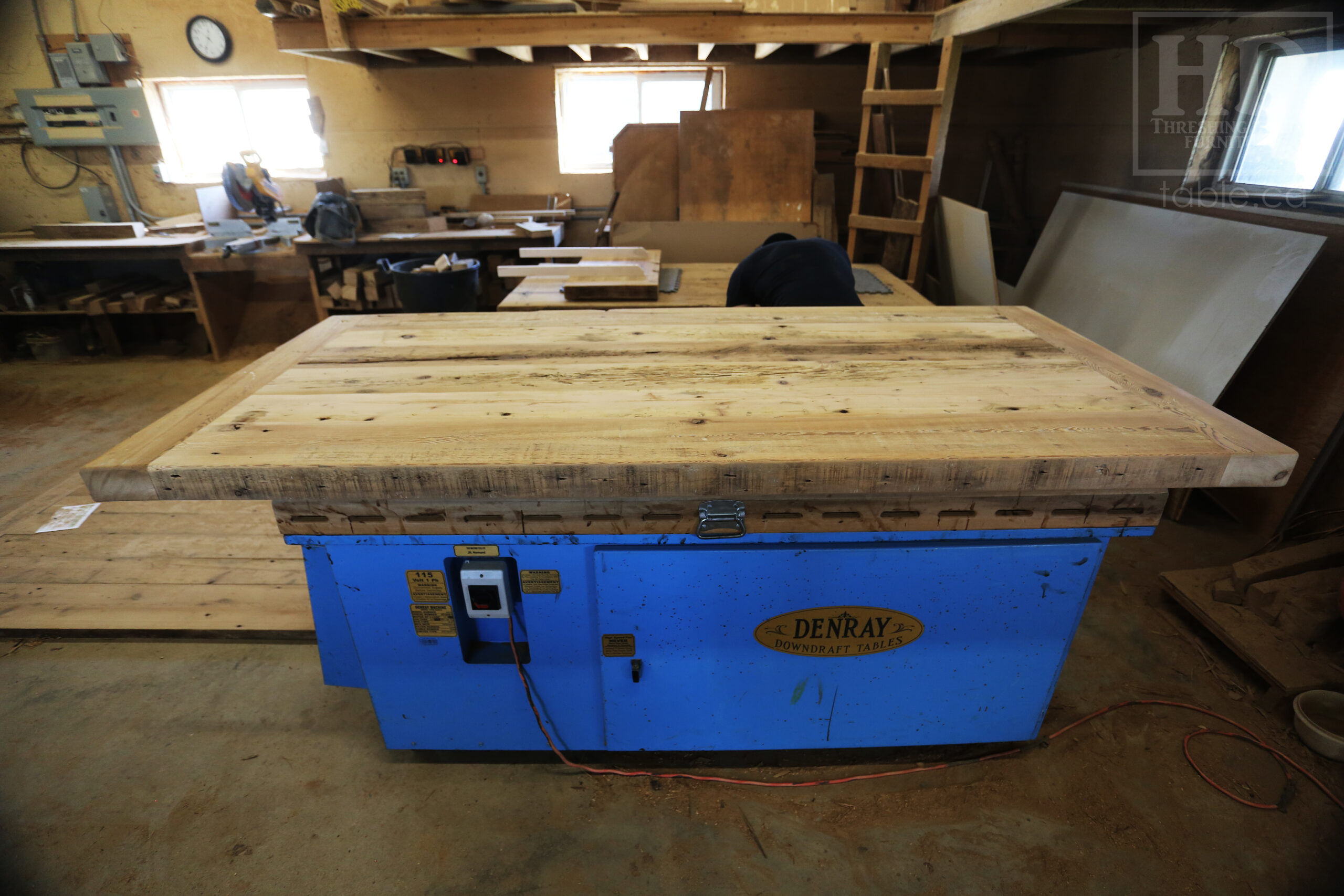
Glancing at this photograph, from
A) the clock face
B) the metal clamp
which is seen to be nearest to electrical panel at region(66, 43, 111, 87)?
the clock face

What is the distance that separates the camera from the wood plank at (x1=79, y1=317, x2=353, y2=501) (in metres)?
1.00

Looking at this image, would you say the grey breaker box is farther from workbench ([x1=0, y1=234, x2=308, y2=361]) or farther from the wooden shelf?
the wooden shelf

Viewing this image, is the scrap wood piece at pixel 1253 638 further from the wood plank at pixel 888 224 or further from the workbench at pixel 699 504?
the wood plank at pixel 888 224

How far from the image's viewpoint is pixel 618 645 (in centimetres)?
135

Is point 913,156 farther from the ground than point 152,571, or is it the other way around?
point 913,156

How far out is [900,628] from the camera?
4.37 ft

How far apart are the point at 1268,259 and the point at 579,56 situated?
400cm

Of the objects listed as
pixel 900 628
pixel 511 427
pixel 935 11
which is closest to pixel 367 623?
pixel 511 427

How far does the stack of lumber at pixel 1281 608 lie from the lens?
1.82m

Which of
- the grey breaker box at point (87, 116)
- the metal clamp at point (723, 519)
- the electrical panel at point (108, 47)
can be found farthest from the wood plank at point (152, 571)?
the electrical panel at point (108, 47)

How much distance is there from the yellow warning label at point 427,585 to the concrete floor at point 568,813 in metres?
0.62

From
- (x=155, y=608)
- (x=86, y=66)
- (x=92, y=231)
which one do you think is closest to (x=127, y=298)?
(x=92, y=231)

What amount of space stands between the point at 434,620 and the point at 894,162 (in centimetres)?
331

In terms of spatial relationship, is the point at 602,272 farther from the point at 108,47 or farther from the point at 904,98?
the point at 108,47
